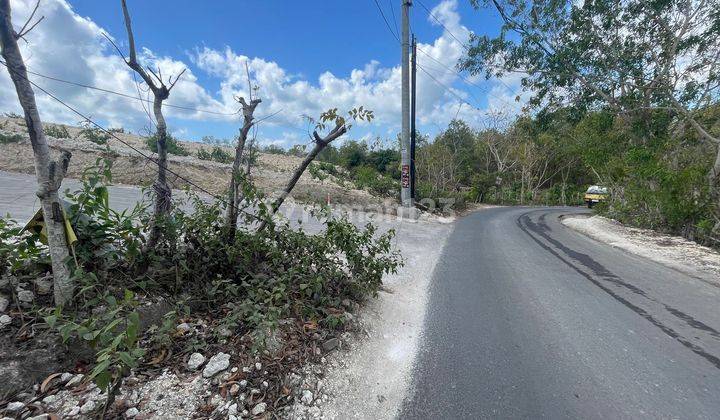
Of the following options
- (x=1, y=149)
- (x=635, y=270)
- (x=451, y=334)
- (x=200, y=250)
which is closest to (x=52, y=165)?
(x=200, y=250)

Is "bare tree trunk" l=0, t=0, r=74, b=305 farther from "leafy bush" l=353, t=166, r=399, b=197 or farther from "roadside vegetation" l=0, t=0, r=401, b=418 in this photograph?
"leafy bush" l=353, t=166, r=399, b=197

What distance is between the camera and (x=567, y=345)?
3.14m

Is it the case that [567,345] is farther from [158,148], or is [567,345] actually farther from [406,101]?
[406,101]

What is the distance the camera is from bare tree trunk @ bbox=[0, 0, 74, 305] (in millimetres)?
2160

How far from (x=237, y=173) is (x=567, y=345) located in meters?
3.76

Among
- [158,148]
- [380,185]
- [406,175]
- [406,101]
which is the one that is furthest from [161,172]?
[380,185]

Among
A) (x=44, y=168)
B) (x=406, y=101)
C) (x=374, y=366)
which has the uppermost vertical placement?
(x=406, y=101)

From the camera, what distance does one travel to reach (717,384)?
2568 millimetres

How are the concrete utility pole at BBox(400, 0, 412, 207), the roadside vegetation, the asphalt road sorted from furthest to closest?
1. the concrete utility pole at BBox(400, 0, 412, 207)
2. the asphalt road
3. the roadside vegetation

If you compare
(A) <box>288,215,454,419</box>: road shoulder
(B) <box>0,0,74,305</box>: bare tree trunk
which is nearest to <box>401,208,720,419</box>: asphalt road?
(A) <box>288,215,454,419</box>: road shoulder

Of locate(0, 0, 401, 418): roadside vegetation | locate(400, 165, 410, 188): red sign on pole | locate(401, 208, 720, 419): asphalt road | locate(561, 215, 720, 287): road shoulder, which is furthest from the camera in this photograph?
locate(400, 165, 410, 188): red sign on pole

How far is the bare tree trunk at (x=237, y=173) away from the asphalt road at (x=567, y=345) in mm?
2339

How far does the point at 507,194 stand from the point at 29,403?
36.5 metres

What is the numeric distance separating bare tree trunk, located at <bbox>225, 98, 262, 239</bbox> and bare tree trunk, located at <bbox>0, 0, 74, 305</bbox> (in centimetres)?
131
